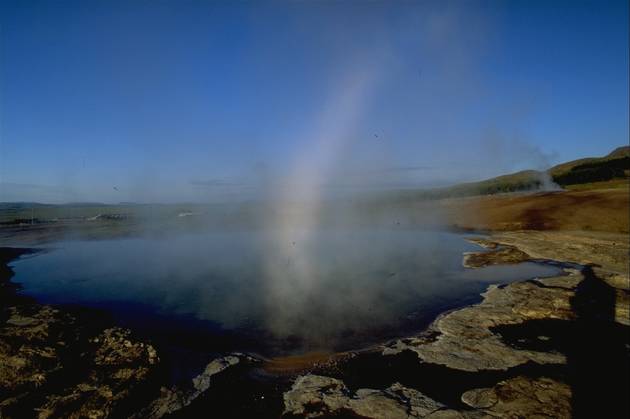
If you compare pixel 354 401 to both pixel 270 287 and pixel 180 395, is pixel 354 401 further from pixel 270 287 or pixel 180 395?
pixel 270 287

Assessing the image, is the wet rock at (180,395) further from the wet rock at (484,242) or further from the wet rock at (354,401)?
the wet rock at (484,242)

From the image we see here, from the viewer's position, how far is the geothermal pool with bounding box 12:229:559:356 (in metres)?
8.40

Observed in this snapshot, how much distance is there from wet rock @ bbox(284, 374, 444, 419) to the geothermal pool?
154 cm

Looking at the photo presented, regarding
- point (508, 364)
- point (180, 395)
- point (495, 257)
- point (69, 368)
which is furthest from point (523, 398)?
point (495, 257)

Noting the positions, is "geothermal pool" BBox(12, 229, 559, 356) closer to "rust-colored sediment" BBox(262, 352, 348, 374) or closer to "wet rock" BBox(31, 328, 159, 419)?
"rust-colored sediment" BBox(262, 352, 348, 374)

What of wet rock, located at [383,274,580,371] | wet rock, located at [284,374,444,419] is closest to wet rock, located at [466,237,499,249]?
wet rock, located at [383,274,580,371]

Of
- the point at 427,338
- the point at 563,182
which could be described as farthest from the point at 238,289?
the point at 563,182

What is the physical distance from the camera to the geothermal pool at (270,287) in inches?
331

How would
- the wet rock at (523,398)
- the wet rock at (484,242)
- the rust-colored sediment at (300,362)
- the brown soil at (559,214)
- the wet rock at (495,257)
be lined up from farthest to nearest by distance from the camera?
the brown soil at (559,214) → the wet rock at (484,242) → the wet rock at (495,257) → the rust-colored sediment at (300,362) → the wet rock at (523,398)

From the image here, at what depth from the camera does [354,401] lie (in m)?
5.55

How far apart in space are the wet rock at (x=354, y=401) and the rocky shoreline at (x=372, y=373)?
2 cm

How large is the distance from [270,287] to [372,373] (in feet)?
20.9

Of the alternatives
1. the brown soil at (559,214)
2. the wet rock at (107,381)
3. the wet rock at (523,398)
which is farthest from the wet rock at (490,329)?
the brown soil at (559,214)

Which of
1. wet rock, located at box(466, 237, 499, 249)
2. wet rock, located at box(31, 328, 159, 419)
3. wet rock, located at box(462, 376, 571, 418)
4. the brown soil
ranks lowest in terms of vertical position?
wet rock, located at box(462, 376, 571, 418)
